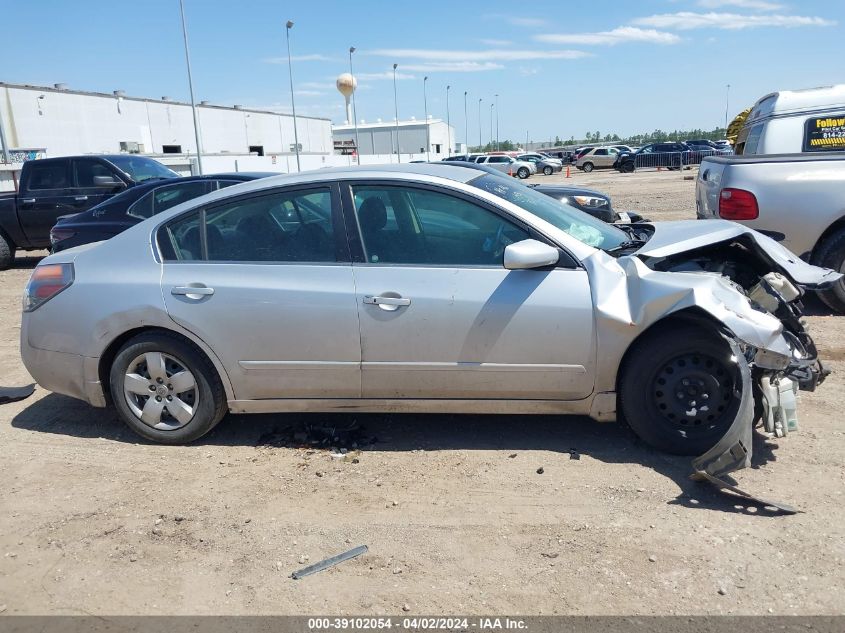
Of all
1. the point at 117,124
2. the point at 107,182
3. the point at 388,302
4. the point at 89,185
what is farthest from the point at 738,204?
the point at 117,124

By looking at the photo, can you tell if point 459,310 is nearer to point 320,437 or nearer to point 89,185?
point 320,437

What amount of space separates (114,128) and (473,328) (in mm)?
52132

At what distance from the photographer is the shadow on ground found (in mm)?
4086

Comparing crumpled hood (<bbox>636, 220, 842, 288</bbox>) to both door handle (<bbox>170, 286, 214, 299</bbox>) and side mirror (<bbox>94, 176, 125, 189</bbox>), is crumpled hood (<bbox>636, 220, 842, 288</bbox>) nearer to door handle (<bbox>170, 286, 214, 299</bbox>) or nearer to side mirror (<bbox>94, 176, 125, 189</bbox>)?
door handle (<bbox>170, 286, 214, 299</bbox>)

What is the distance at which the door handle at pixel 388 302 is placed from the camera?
4.05 meters

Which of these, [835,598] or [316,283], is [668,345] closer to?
[835,598]

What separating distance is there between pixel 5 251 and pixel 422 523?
11.8m

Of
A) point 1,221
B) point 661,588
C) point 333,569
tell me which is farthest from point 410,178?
point 1,221

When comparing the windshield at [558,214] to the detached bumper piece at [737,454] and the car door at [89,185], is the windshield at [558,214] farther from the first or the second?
the car door at [89,185]

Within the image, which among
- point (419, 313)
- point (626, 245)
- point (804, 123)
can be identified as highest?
point (804, 123)

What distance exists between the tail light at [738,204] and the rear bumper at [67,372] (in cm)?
554

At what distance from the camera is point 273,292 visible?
4.19 m

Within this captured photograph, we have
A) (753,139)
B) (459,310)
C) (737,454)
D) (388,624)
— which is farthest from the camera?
(753,139)

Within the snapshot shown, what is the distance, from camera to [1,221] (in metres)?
12.3
